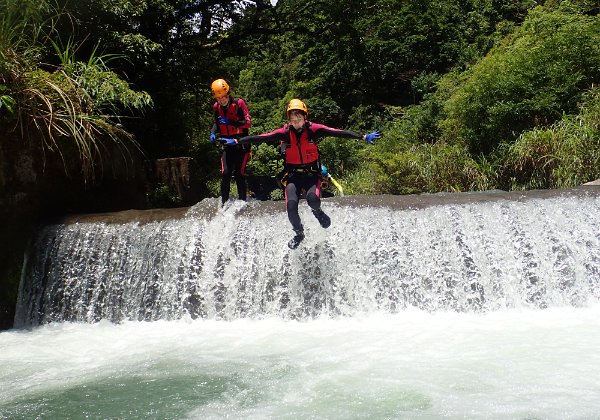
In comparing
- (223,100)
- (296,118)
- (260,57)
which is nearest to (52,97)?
(223,100)

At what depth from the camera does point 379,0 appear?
47.6 feet

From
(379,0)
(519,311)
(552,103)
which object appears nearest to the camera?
(519,311)

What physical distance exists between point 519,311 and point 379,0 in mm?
10417

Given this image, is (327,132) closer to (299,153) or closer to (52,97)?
(299,153)

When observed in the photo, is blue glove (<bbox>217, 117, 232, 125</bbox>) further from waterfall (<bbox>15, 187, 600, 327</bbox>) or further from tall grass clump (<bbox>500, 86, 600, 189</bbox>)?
tall grass clump (<bbox>500, 86, 600, 189</bbox>)

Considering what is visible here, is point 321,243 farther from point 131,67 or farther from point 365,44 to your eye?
point 365,44

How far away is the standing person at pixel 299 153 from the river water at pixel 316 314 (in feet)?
2.32

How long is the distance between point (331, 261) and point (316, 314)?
636 mm

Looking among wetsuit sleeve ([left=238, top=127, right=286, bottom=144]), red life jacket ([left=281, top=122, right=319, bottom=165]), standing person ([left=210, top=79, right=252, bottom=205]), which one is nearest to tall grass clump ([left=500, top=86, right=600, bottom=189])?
red life jacket ([left=281, top=122, right=319, bottom=165])

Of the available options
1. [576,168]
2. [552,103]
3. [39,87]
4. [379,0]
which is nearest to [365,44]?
[379,0]

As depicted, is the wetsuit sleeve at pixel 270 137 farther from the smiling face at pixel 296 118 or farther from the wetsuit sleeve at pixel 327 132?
the wetsuit sleeve at pixel 327 132

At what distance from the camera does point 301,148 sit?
6.18m

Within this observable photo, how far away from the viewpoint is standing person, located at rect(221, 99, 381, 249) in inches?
239

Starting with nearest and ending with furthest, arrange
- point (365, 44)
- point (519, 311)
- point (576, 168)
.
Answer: point (519, 311) → point (576, 168) → point (365, 44)
